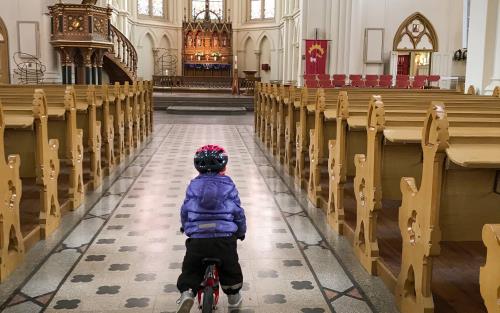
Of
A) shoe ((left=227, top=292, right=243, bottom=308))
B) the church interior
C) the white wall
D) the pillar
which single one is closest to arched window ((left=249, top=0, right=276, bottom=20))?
the white wall

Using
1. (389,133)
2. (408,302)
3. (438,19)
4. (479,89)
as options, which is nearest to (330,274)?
(408,302)

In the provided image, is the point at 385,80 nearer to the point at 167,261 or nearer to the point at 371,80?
the point at 371,80

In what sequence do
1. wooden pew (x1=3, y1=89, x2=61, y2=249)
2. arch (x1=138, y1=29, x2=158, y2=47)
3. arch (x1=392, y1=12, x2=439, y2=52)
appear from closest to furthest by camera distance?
wooden pew (x1=3, y1=89, x2=61, y2=249) < arch (x1=392, y1=12, x2=439, y2=52) < arch (x1=138, y1=29, x2=158, y2=47)

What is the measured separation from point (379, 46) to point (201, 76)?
416 inches

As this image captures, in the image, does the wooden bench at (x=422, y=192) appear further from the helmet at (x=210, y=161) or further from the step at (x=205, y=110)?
the step at (x=205, y=110)

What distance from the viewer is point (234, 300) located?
3199 mm

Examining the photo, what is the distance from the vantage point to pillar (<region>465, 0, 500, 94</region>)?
8703 mm

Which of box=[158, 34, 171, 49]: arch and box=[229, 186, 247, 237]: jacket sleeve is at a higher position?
box=[158, 34, 171, 49]: arch

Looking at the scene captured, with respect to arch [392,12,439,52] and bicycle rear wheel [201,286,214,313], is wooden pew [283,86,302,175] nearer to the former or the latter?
bicycle rear wheel [201,286,214,313]

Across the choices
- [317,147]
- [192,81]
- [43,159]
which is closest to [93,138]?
[43,159]

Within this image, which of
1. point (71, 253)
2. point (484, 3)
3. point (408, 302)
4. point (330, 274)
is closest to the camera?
point (408, 302)

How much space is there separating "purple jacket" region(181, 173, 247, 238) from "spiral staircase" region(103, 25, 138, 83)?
14.1 m

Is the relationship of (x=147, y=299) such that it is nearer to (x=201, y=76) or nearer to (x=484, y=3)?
(x=484, y=3)

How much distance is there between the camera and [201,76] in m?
26.2
